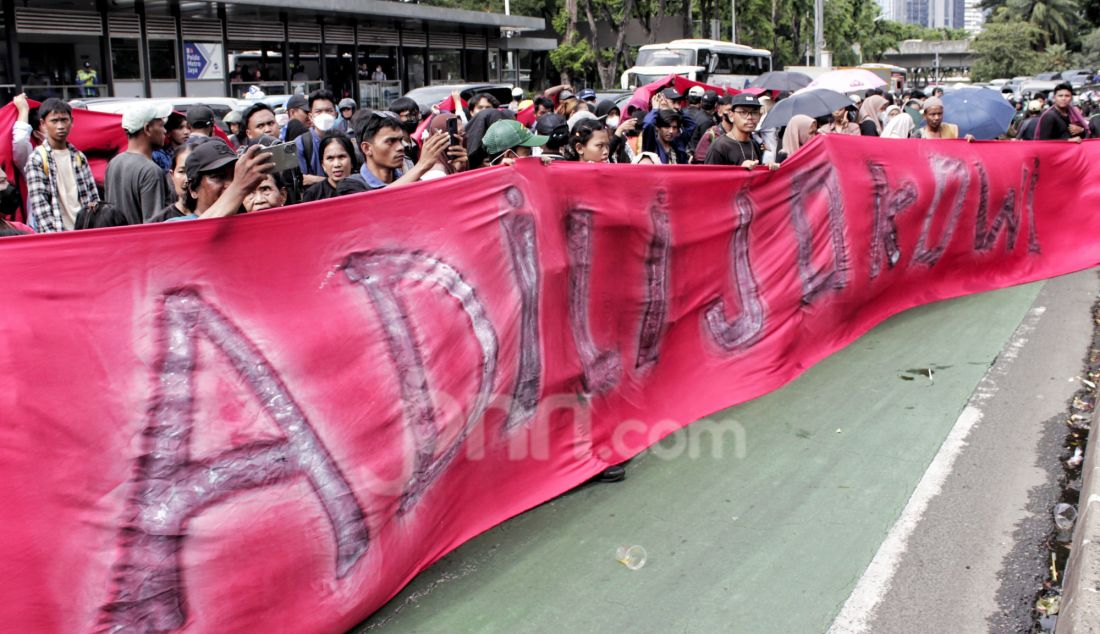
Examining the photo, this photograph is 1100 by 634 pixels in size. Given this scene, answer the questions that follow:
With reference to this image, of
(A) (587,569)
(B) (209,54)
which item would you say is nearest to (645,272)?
(A) (587,569)

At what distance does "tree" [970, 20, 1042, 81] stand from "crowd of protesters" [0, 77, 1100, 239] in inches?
2966

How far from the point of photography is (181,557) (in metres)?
3.14

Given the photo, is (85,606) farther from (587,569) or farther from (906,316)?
(906,316)

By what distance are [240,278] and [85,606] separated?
3.44ft

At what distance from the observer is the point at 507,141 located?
5.70 meters

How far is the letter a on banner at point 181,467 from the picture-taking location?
3082 millimetres

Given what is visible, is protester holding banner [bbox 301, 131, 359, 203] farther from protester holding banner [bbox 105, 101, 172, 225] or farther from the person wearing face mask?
the person wearing face mask

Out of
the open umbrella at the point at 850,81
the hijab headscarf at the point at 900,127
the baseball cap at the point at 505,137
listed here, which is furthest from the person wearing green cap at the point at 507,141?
the open umbrella at the point at 850,81

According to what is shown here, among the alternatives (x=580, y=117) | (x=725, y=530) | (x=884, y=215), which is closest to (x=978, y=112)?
(x=884, y=215)

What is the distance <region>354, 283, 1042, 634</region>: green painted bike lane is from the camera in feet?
12.7

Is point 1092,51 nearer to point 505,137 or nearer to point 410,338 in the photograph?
point 505,137

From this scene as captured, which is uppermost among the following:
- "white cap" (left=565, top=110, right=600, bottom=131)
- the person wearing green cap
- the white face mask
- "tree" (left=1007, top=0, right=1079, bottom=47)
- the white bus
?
"tree" (left=1007, top=0, right=1079, bottom=47)

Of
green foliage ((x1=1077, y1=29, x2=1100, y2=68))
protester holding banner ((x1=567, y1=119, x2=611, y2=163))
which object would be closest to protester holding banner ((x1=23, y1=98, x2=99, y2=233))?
protester holding banner ((x1=567, y1=119, x2=611, y2=163))

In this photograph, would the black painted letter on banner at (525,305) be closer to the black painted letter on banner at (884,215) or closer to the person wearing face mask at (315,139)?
the person wearing face mask at (315,139)
